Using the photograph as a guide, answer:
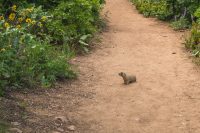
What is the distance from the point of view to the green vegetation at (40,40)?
4.80m

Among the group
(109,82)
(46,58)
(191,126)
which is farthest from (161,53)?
(191,126)

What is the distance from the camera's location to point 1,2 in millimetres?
7730

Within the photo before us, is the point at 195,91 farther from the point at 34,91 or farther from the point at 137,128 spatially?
the point at 34,91

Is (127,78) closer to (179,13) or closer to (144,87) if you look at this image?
(144,87)

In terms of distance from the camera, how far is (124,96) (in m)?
6.02

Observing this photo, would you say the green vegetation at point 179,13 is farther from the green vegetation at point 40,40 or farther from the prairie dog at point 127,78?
the prairie dog at point 127,78

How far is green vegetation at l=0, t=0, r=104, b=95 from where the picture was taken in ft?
15.7

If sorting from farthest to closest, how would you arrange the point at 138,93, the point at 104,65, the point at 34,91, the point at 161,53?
1. the point at 161,53
2. the point at 104,65
3. the point at 138,93
4. the point at 34,91

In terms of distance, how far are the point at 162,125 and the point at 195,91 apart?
159cm

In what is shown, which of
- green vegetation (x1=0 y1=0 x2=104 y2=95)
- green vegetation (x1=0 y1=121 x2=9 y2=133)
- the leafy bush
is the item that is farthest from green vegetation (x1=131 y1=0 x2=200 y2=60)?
green vegetation (x1=0 y1=121 x2=9 y2=133)

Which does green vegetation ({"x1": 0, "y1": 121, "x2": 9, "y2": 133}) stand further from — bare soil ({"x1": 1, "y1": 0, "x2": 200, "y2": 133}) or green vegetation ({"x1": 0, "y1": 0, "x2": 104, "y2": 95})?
green vegetation ({"x1": 0, "y1": 0, "x2": 104, "y2": 95})

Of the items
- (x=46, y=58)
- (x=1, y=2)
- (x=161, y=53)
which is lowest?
(x=161, y=53)

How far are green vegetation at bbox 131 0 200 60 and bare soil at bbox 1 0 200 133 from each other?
451 mm

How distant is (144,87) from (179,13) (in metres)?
6.93
